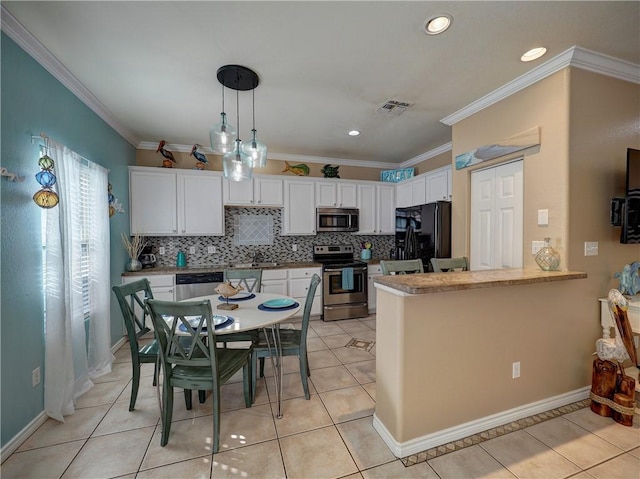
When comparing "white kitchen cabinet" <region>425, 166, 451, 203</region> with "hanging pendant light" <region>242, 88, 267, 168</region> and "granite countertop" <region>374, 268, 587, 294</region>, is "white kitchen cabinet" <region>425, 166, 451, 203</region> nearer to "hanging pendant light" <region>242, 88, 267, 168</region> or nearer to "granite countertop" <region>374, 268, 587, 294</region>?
"granite countertop" <region>374, 268, 587, 294</region>

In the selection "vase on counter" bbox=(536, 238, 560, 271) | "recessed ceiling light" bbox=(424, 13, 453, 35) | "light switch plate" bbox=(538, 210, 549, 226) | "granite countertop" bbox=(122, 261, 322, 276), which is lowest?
"granite countertop" bbox=(122, 261, 322, 276)

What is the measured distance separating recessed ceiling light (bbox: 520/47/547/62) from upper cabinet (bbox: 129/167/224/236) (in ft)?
12.0

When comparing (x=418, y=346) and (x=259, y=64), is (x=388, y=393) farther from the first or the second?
(x=259, y=64)

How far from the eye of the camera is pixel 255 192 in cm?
430

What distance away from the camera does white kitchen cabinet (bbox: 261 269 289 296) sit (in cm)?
409

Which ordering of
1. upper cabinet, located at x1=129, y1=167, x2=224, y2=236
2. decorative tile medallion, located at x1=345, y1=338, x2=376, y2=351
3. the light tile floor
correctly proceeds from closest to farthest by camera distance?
the light tile floor → decorative tile medallion, located at x1=345, y1=338, x2=376, y2=351 → upper cabinet, located at x1=129, y1=167, x2=224, y2=236

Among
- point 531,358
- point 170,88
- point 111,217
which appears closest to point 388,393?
point 531,358

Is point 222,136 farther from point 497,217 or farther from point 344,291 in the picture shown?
point 344,291

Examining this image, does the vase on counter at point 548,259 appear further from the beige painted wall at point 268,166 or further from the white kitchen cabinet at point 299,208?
the beige painted wall at point 268,166

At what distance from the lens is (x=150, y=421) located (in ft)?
6.61

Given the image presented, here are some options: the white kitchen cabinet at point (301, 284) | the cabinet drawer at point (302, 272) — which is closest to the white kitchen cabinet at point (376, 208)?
the cabinet drawer at point (302, 272)

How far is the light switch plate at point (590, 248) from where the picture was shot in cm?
224

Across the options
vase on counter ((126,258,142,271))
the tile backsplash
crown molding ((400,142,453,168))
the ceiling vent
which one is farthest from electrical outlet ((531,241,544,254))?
vase on counter ((126,258,142,271))

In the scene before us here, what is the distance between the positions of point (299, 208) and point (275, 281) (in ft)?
4.02
